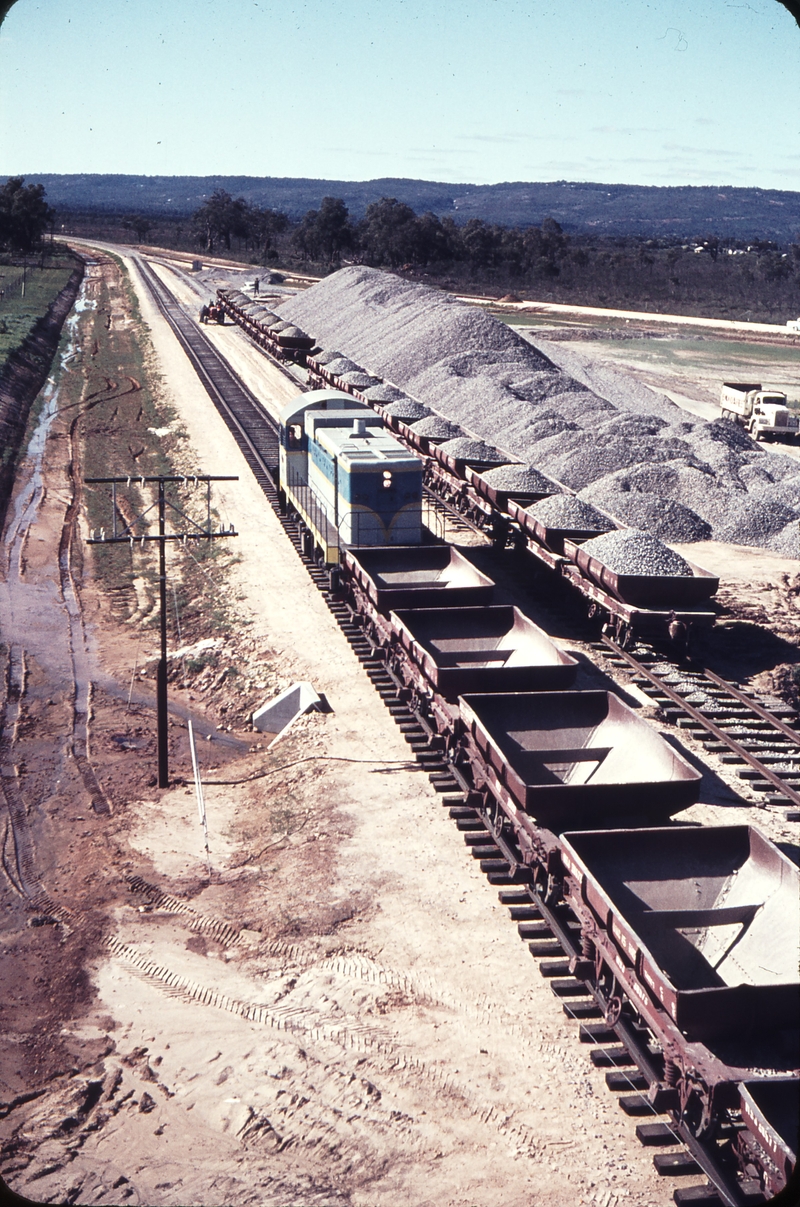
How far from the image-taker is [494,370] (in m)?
51.7

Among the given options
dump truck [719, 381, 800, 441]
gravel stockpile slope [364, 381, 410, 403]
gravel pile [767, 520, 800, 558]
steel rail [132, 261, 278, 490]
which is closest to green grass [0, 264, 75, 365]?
steel rail [132, 261, 278, 490]

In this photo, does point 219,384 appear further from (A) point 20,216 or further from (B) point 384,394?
(A) point 20,216

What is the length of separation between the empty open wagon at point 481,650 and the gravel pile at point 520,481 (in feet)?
31.1

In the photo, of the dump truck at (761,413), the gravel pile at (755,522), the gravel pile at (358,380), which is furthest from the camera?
the dump truck at (761,413)

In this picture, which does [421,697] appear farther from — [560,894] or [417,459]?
[417,459]

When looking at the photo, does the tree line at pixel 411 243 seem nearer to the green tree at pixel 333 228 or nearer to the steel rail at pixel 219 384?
the green tree at pixel 333 228

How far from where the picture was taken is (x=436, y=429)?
3738cm

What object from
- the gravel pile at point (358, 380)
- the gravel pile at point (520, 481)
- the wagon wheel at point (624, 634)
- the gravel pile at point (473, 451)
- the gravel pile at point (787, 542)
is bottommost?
the wagon wheel at point (624, 634)

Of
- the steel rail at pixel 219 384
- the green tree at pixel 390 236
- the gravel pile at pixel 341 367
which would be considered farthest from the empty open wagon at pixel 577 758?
the green tree at pixel 390 236

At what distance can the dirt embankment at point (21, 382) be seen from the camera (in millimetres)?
41000

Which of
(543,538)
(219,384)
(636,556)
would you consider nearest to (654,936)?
(636,556)

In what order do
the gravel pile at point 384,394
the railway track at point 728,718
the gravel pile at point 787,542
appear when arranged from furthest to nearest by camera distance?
the gravel pile at point 384,394
the gravel pile at point 787,542
the railway track at point 728,718

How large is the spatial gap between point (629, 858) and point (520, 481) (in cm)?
1830

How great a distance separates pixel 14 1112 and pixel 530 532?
1881 cm
